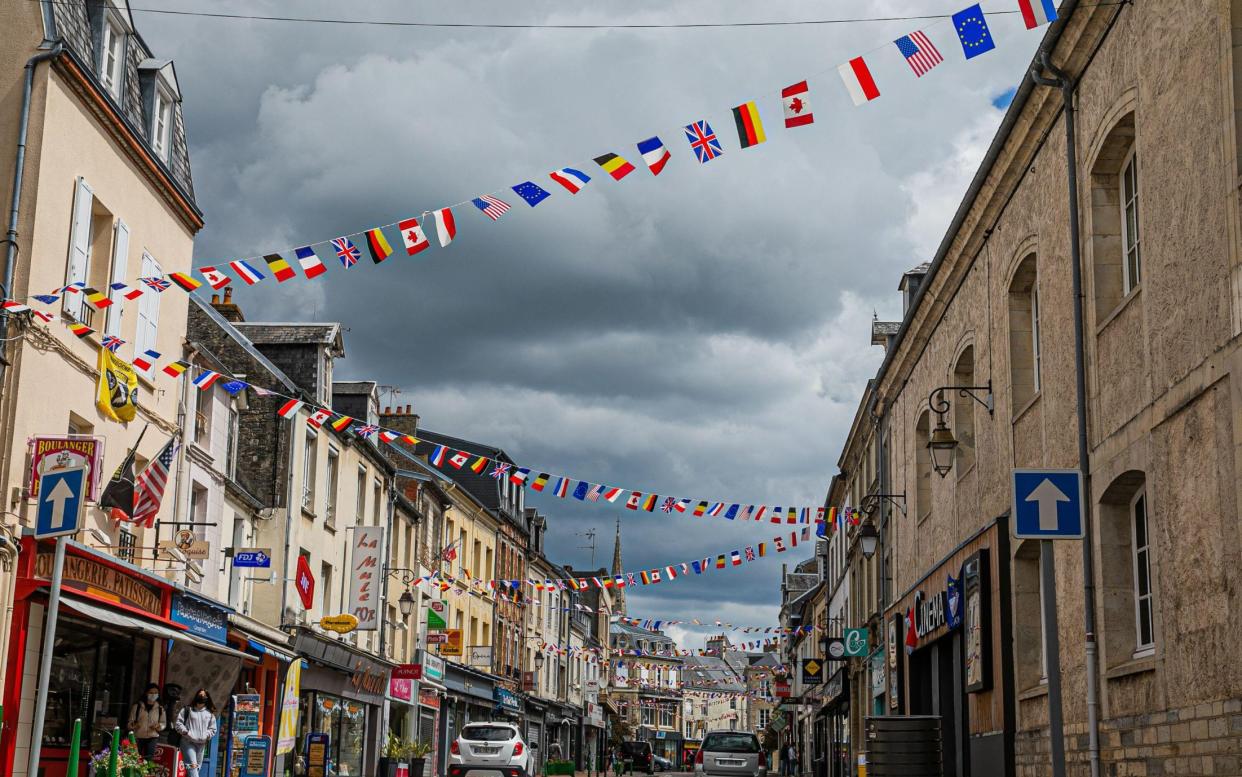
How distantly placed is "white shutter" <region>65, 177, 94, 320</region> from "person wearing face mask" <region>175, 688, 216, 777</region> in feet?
17.4

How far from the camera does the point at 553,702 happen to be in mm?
56281

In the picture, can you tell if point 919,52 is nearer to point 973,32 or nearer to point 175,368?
point 973,32

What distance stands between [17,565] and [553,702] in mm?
44372

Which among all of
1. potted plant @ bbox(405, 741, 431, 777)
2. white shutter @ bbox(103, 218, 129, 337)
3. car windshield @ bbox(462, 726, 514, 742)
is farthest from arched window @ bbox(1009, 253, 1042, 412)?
potted plant @ bbox(405, 741, 431, 777)

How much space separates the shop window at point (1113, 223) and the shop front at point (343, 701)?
57.6 ft

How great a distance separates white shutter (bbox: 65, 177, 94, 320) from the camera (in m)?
14.8

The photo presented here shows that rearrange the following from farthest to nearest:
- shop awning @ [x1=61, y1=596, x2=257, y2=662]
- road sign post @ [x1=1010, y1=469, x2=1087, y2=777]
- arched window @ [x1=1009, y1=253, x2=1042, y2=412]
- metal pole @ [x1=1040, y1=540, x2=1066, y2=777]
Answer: arched window @ [x1=1009, y1=253, x2=1042, y2=412] < shop awning @ [x1=61, y1=596, x2=257, y2=662] < road sign post @ [x1=1010, y1=469, x2=1087, y2=777] < metal pole @ [x1=1040, y1=540, x2=1066, y2=777]

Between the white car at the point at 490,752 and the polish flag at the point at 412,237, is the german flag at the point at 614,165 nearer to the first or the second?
the polish flag at the point at 412,237

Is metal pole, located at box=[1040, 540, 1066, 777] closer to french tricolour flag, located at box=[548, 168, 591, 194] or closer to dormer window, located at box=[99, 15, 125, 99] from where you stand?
french tricolour flag, located at box=[548, 168, 591, 194]

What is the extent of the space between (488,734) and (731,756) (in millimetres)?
9419

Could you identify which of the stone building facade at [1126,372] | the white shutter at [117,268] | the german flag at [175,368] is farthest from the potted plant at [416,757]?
the white shutter at [117,268]

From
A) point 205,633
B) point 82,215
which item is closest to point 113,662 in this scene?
point 205,633

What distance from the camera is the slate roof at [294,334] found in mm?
27281

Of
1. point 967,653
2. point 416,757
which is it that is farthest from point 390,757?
point 967,653
